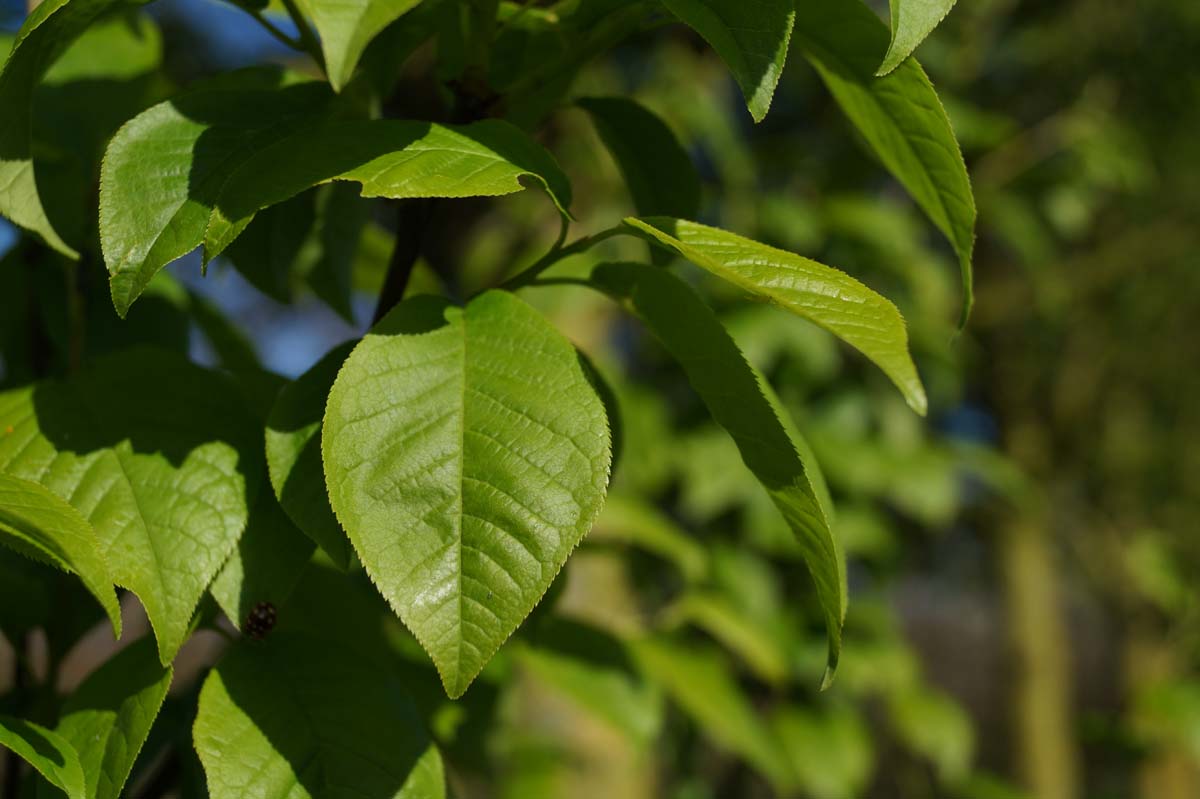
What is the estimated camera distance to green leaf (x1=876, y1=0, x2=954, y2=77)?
0.38 meters

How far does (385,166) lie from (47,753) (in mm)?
250

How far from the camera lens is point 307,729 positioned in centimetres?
45

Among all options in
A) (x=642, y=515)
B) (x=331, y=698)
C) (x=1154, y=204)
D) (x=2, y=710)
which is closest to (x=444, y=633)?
(x=331, y=698)

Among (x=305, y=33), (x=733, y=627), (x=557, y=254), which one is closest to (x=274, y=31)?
(x=305, y=33)

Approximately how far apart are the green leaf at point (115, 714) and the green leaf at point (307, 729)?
2 cm

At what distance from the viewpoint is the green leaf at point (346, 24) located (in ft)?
1.13

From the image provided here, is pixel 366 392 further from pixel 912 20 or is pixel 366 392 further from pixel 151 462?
pixel 912 20

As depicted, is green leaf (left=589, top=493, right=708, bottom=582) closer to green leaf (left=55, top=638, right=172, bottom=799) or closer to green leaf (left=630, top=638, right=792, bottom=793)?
green leaf (left=630, top=638, right=792, bottom=793)

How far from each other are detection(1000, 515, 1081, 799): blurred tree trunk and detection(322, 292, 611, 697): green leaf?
1.98m

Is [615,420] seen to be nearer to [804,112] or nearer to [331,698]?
[331,698]

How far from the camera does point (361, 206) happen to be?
1.91 ft

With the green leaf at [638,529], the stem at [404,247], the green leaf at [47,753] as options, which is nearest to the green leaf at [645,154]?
the stem at [404,247]

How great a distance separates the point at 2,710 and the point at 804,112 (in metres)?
1.90

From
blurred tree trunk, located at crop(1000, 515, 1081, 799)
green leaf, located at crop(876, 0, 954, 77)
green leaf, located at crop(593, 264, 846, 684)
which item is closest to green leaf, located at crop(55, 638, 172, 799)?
green leaf, located at crop(593, 264, 846, 684)
